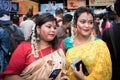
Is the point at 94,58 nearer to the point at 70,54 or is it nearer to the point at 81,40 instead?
the point at 70,54

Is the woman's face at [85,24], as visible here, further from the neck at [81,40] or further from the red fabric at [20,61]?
the red fabric at [20,61]

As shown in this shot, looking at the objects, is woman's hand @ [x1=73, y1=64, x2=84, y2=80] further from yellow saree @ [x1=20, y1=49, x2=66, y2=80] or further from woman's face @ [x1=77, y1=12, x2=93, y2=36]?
woman's face @ [x1=77, y1=12, x2=93, y2=36]

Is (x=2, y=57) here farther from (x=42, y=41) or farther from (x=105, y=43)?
(x=105, y=43)

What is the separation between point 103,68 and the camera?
3.43 m

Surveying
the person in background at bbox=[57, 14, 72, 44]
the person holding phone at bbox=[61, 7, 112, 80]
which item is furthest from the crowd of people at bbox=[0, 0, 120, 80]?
the person in background at bbox=[57, 14, 72, 44]

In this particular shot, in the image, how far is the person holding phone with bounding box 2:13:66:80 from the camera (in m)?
3.61

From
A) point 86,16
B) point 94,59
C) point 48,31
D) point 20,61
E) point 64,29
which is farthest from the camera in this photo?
point 64,29

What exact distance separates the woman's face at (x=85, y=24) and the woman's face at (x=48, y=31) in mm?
306

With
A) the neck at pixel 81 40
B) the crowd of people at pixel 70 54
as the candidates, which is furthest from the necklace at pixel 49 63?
the neck at pixel 81 40

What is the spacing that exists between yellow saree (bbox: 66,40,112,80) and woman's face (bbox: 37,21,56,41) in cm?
29

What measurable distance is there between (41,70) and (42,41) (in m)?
0.35

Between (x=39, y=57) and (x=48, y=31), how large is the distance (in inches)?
11.5

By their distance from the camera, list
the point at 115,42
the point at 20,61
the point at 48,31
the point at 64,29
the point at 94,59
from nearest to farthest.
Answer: the point at 115,42 < the point at 94,59 < the point at 20,61 < the point at 48,31 < the point at 64,29

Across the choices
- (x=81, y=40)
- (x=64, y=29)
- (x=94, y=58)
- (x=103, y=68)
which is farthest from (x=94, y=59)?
(x=64, y=29)
